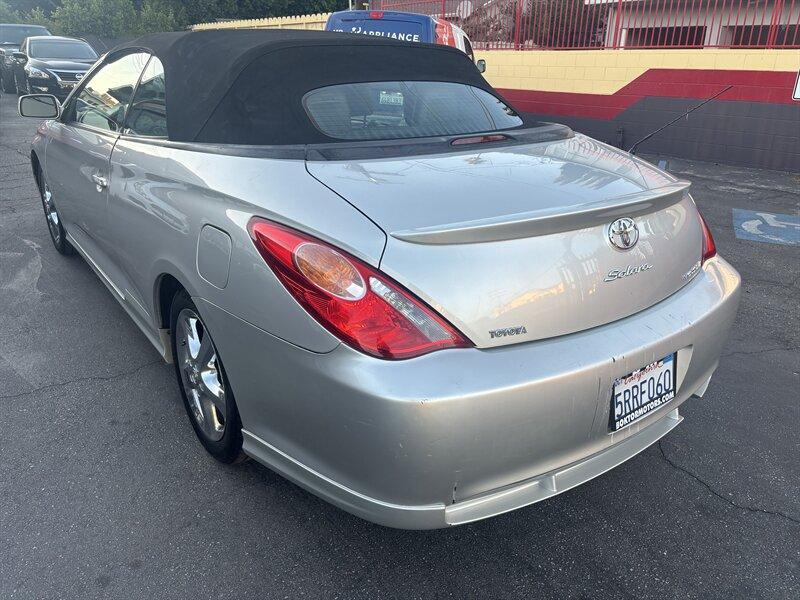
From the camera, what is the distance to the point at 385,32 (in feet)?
29.2

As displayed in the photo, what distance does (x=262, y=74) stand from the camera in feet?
8.79

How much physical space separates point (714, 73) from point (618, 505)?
29.3ft

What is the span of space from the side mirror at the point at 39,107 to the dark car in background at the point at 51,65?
10.2 metres

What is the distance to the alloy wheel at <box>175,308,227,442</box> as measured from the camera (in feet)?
8.27

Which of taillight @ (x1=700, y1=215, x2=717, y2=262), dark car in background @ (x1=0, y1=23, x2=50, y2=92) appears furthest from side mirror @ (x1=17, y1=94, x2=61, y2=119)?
dark car in background @ (x1=0, y1=23, x2=50, y2=92)

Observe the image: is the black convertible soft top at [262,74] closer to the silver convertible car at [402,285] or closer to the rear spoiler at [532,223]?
the silver convertible car at [402,285]

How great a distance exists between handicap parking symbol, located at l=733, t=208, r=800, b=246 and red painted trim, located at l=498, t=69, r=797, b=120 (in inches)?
118

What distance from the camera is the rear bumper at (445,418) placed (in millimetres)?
1755

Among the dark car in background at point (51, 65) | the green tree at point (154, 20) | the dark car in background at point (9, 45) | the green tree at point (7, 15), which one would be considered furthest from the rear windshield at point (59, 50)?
the green tree at point (7, 15)

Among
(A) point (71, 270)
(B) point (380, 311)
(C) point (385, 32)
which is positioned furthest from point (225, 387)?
(C) point (385, 32)

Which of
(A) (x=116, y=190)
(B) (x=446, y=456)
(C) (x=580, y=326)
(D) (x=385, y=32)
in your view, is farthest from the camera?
(D) (x=385, y=32)

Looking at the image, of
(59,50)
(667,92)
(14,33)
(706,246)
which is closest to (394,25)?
(667,92)

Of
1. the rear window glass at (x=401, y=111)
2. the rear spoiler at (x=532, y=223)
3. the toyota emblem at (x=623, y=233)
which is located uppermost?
the rear window glass at (x=401, y=111)

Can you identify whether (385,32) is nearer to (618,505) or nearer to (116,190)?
(116,190)
